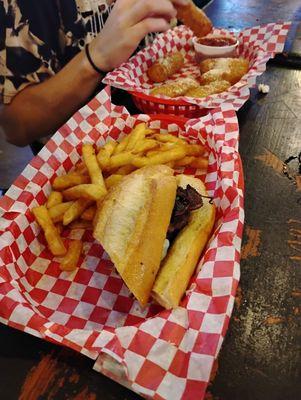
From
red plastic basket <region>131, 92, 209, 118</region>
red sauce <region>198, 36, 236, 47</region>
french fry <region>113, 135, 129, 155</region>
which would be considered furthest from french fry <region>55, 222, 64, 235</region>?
red sauce <region>198, 36, 236, 47</region>

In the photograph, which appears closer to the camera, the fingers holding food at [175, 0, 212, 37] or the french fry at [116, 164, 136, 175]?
the french fry at [116, 164, 136, 175]

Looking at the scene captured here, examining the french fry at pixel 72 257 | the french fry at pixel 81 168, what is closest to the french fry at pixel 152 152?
the french fry at pixel 81 168

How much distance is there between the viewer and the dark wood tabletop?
1041mm

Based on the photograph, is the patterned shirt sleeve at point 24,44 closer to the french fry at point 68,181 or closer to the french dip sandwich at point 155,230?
the french fry at point 68,181

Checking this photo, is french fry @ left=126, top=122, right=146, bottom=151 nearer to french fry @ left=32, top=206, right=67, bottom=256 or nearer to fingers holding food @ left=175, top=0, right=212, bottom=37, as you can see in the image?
french fry @ left=32, top=206, right=67, bottom=256

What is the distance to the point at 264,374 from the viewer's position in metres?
1.05

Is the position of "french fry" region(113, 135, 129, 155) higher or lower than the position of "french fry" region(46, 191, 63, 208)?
higher

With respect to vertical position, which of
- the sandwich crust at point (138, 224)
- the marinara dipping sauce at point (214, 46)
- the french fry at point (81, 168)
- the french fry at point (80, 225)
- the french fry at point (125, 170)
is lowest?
the french fry at point (80, 225)

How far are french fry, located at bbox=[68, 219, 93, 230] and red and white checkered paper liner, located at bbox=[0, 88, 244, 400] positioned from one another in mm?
25

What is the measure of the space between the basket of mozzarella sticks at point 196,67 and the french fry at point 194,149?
37 cm

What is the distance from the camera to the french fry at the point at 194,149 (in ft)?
6.13

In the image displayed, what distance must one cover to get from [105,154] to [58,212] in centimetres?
39

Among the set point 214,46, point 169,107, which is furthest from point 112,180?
point 214,46

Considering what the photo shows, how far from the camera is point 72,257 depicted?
1501 millimetres
